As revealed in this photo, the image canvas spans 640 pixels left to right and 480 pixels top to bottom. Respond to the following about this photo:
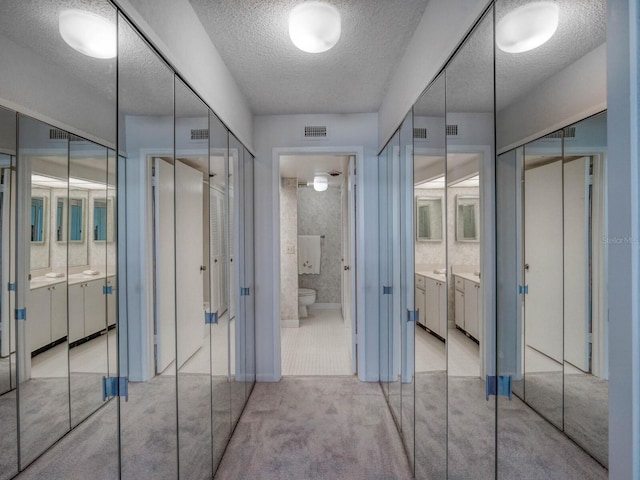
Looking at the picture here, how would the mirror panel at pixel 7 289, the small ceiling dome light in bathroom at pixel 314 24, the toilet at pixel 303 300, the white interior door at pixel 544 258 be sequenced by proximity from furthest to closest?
the toilet at pixel 303 300, the small ceiling dome light in bathroom at pixel 314 24, the white interior door at pixel 544 258, the mirror panel at pixel 7 289

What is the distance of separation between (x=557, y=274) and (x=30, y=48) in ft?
4.00

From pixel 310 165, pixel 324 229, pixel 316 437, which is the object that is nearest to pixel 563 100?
pixel 316 437

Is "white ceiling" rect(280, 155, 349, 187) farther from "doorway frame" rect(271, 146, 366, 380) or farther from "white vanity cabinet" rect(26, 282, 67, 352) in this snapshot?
"white vanity cabinet" rect(26, 282, 67, 352)

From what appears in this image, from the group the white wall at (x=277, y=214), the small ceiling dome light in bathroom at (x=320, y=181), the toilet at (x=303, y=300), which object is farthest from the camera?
the toilet at (x=303, y=300)

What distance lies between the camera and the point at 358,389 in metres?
2.97

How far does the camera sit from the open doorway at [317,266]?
359 cm

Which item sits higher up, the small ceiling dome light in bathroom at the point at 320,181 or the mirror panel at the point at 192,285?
the small ceiling dome light in bathroom at the point at 320,181

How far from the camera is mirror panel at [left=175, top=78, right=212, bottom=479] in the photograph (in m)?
1.52

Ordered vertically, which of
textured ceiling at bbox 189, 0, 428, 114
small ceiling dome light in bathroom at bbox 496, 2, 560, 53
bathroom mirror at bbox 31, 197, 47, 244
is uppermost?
textured ceiling at bbox 189, 0, 428, 114

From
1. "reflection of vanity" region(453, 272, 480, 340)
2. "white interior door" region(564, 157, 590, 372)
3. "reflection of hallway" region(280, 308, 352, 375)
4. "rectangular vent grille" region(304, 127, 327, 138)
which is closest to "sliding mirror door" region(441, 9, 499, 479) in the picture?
"reflection of vanity" region(453, 272, 480, 340)

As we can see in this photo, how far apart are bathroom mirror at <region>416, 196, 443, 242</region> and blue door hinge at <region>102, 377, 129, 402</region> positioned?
1352 millimetres

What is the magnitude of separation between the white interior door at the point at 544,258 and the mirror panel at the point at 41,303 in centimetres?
107

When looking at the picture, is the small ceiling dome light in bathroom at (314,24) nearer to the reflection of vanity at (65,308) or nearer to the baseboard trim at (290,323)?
the reflection of vanity at (65,308)

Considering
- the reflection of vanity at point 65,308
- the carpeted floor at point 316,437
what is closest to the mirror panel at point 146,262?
the reflection of vanity at point 65,308
